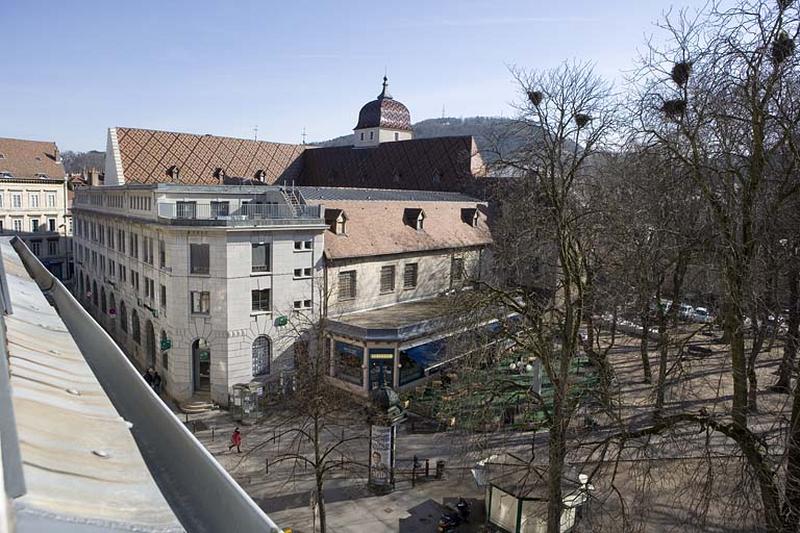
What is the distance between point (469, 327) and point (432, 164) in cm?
3787

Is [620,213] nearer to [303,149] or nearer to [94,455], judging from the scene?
[94,455]

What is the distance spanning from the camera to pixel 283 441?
2672 centimetres

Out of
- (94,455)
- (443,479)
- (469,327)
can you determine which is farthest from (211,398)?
(94,455)

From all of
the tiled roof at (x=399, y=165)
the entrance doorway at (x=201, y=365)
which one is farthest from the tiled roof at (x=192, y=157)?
the entrance doorway at (x=201, y=365)

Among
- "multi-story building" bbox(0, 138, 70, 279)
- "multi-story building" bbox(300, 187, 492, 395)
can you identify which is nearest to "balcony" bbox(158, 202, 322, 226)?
"multi-story building" bbox(300, 187, 492, 395)

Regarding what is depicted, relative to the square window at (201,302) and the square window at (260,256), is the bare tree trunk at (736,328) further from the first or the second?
the square window at (201,302)

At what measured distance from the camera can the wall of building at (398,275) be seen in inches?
1362

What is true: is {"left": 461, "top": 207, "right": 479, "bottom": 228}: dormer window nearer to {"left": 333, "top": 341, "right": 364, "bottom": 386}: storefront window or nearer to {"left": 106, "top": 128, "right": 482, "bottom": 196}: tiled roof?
{"left": 106, "top": 128, "right": 482, "bottom": 196}: tiled roof

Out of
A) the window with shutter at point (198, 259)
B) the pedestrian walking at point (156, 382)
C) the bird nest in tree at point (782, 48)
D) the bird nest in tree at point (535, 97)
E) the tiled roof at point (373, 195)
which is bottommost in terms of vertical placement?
the pedestrian walking at point (156, 382)

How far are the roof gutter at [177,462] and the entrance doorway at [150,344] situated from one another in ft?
103

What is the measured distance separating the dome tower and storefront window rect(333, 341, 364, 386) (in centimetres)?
3593

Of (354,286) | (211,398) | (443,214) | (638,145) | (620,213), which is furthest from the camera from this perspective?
(443,214)

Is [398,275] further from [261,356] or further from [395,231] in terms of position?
[261,356]

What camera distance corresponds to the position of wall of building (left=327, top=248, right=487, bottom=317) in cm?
3459
